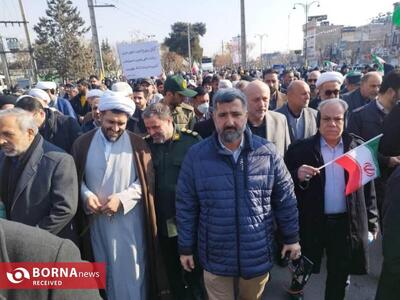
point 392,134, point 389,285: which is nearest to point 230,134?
point 389,285

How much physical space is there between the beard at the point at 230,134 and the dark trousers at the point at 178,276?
120 centimetres

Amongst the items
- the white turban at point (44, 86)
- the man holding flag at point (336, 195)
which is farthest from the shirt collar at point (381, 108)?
the white turban at point (44, 86)

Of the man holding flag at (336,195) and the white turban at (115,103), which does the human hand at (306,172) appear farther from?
the white turban at (115,103)

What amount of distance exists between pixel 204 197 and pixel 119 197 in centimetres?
73

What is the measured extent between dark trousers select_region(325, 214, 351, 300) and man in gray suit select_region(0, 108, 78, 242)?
2.08 meters

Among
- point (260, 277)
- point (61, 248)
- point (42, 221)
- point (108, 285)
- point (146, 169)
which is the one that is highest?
point (61, 248)

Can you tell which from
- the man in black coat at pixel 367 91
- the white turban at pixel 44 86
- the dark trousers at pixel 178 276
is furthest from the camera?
the white turban at pixel 44 86

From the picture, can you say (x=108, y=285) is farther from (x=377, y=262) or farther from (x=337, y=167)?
(x=377, y=262)

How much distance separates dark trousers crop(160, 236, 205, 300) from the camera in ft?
10.0

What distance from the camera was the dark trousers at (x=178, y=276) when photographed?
3.06m

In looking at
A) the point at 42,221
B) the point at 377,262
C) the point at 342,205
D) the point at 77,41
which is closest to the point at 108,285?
the point at 42,221

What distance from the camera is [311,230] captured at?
2799 millimetres

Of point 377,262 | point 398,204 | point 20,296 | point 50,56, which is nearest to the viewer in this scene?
point 20,296

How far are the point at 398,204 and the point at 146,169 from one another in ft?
5.95
